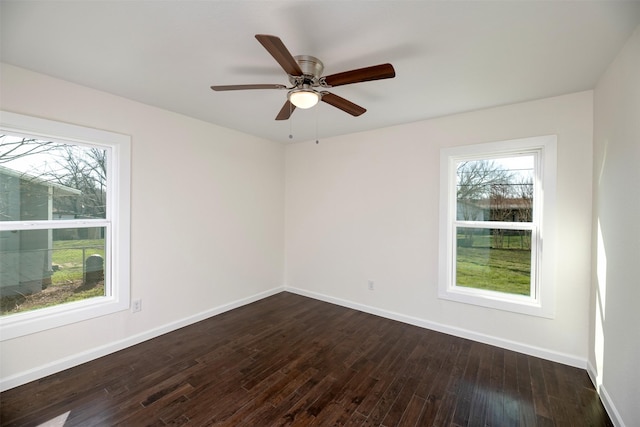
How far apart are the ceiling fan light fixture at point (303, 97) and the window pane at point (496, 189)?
212 cm

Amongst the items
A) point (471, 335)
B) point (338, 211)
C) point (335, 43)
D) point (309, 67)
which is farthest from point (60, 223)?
point (471, 335)

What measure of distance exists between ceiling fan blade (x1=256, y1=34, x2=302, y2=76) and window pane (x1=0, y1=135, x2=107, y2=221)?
7.35ft

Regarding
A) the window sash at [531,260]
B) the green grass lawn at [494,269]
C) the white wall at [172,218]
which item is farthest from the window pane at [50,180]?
the green grass lawn at [494,269]

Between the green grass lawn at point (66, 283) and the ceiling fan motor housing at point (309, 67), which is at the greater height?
the ceiling fan motor housing at point (309, 67)

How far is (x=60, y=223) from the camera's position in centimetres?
245

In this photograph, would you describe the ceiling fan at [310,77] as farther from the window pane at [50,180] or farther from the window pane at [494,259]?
the window pane at [494,259]

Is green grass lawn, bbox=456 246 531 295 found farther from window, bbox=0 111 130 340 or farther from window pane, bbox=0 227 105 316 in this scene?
window pane, bbox=0 227 105 316

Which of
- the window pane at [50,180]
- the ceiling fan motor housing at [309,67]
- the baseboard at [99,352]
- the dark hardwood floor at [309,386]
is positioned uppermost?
the ceiling fan motor housing at [309,67]

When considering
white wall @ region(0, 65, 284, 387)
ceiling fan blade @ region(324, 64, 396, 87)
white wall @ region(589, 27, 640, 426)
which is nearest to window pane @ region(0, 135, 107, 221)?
white wall @ region(0, 65, 284, 387)

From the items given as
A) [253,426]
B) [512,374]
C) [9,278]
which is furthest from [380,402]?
[9,278]

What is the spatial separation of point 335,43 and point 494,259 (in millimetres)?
2712

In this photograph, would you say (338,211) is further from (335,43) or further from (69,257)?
(69,257)

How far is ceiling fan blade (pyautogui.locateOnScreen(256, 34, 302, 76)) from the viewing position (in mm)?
1323

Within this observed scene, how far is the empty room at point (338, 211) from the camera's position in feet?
5.52
